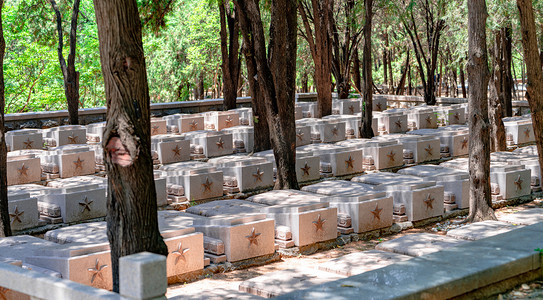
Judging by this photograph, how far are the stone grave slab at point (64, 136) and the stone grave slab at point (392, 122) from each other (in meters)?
8.70

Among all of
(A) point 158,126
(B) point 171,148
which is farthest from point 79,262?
(A) point 158,126

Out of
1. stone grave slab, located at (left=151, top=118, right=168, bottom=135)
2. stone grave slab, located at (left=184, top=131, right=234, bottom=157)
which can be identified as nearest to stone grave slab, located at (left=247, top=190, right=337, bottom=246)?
stone grave slab, located at (left=184, top=131, right=234, bottom=157)

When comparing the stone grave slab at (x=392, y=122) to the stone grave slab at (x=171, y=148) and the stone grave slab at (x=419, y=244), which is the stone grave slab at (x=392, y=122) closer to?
the stone grave slab at (x=171, y=148)

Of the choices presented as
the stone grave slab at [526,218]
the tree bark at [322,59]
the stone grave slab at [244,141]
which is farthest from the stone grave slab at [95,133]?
the stone grave slab at [526,218]

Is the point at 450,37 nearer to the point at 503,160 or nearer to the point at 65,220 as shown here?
the point at 503,160

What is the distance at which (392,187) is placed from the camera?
12438 millimetres

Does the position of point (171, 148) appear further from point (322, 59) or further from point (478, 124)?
point (322, 59)

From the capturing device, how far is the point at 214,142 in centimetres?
1741

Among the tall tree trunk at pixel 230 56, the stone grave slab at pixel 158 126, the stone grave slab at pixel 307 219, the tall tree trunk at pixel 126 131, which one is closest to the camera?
the tall tree trunk at pixel 126 131

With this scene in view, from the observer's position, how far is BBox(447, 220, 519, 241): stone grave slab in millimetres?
8609

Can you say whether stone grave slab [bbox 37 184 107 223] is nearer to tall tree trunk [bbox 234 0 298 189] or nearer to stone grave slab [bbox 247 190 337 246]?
stone grave slab [bbox 247 190 337 246]

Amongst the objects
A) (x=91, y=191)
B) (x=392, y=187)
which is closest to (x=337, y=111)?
(x=392, y=187)

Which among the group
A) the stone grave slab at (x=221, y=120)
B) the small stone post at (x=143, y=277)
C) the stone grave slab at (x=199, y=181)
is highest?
the stone grave slab at (x=221, y=120)

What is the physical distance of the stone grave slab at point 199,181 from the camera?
43.5 ft
